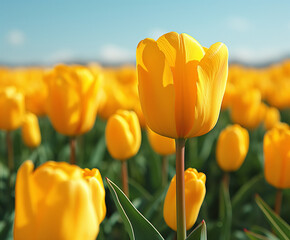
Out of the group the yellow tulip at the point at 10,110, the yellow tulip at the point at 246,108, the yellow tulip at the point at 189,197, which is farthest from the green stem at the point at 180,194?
the yellow tulip at the point at 246,108

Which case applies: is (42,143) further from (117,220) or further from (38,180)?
(38,180)

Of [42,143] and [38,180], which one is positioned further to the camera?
[42,143]

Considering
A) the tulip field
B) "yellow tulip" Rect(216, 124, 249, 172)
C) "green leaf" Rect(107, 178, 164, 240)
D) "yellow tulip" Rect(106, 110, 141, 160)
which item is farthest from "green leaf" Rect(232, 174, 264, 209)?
"green leaf" Rect(107, 178, 164, 240)

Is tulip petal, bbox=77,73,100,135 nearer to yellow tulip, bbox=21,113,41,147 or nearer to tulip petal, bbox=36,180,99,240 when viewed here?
yellow tulip, bbox=21,113,41,147

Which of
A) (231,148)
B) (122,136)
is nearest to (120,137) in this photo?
(122,136)

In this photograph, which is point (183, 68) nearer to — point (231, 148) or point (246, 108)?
point (231, 148)

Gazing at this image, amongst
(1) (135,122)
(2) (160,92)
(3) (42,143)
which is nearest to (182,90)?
(2) (160,92)
